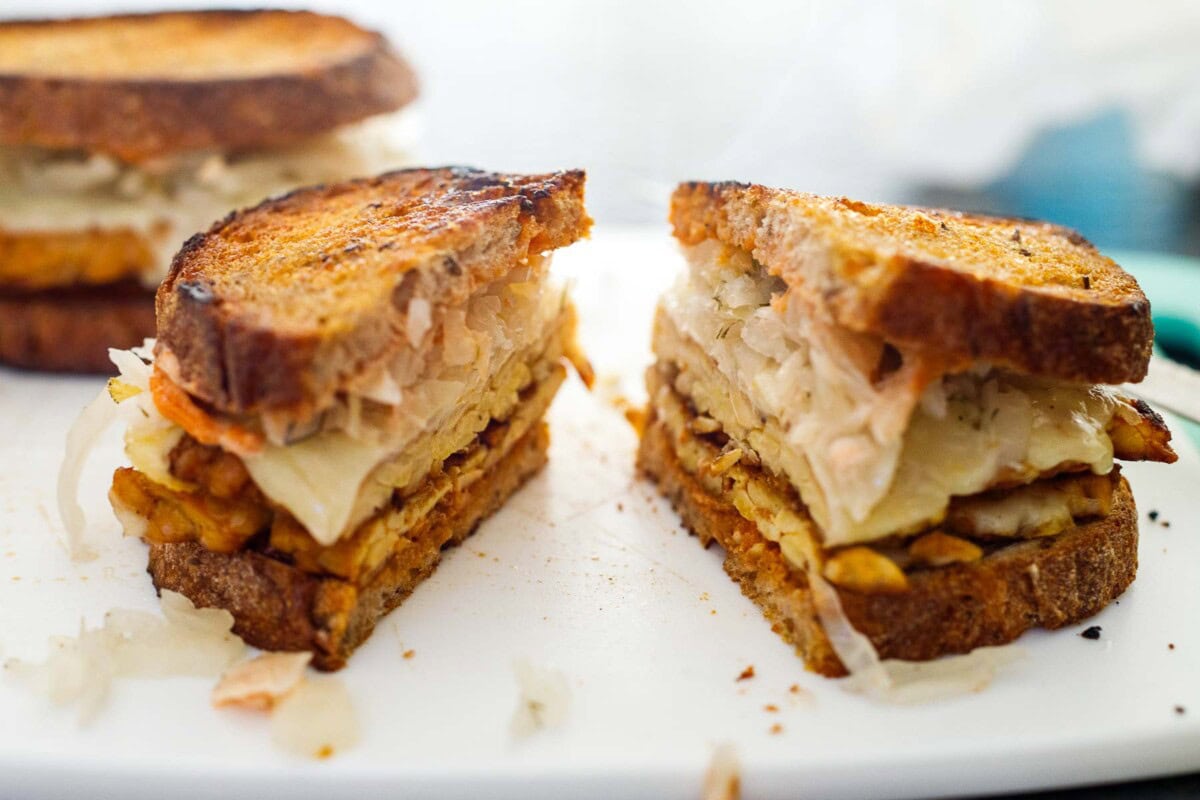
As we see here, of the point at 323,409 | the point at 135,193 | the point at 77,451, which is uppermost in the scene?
the point at 323,409

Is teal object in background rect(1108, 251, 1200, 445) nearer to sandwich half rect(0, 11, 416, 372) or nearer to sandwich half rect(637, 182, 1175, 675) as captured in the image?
sandwich half rect(637, 182, 1175, 675)

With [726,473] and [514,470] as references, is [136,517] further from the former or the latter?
[726,473]

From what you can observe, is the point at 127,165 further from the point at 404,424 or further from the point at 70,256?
the point at 404,424

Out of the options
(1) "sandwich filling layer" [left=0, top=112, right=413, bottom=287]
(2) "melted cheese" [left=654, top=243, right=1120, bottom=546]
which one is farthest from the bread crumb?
(1) "sandwich filling layer" [left=0, top=112, right=413, bottom=287]

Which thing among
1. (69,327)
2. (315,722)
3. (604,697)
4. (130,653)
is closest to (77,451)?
(130,653)

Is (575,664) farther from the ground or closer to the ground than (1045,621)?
closer to the ground

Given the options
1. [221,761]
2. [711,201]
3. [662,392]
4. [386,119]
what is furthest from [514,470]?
[386,119]
